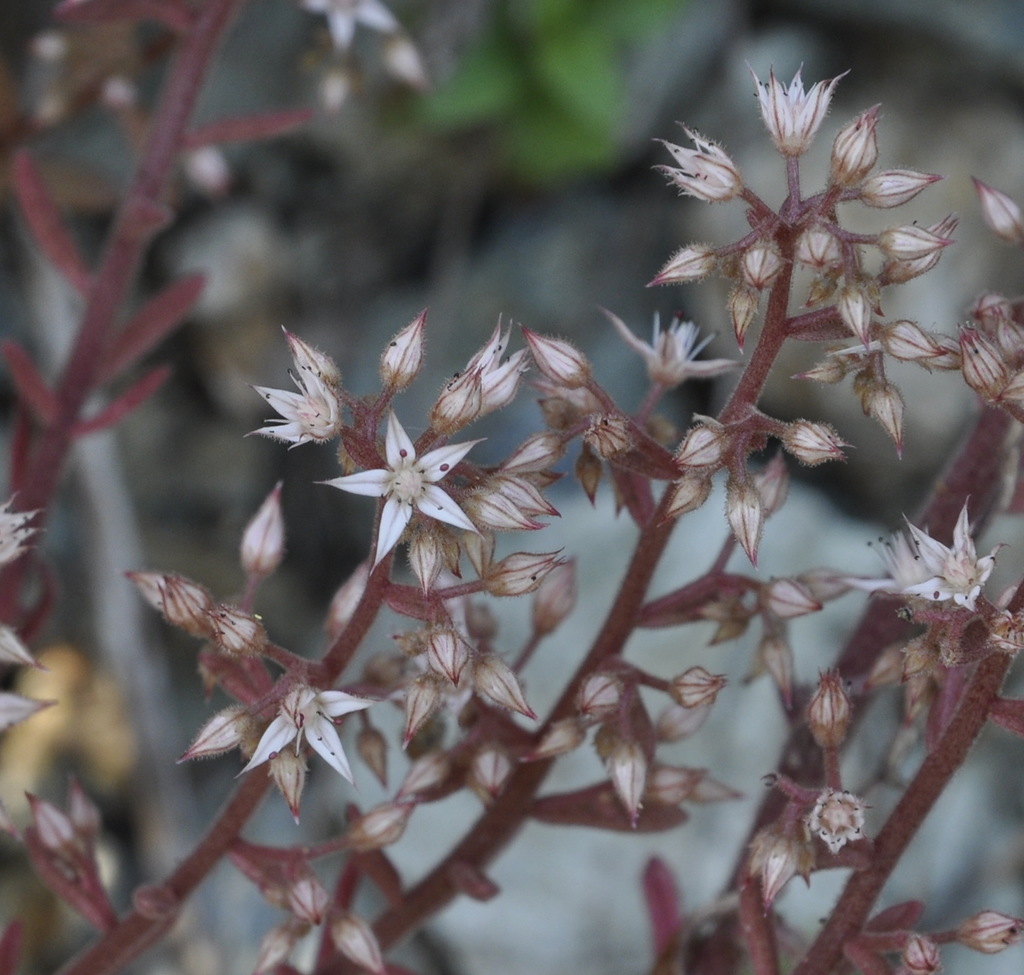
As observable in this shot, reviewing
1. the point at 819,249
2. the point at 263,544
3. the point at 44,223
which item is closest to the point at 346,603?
the point at 263,544

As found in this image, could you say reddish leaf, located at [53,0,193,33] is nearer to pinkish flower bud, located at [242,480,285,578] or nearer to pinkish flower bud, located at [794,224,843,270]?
pinkish flower bud, located at [242,480,285,578]

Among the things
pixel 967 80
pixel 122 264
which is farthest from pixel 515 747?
pixel 967 80

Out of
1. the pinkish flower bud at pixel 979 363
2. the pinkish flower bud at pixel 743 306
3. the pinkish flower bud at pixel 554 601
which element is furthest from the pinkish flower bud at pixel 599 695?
the pinkish flower bud at pixel 979 363

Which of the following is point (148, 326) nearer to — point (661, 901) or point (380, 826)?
point (380, 826)

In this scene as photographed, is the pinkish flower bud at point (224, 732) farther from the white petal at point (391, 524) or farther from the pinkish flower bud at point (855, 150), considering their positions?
the pinkish flower bud at point (855, 150)

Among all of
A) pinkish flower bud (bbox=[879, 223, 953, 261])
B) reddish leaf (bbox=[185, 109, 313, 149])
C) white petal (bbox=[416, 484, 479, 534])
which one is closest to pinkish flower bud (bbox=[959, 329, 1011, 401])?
pinkish flower bud (bbox=[879, 223, 953, 261])

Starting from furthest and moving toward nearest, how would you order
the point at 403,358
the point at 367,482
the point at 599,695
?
the point at 599,695 → the point at 403,358 → the point at 367,482

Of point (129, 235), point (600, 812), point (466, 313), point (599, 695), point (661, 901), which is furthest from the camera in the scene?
point (466, 313)
